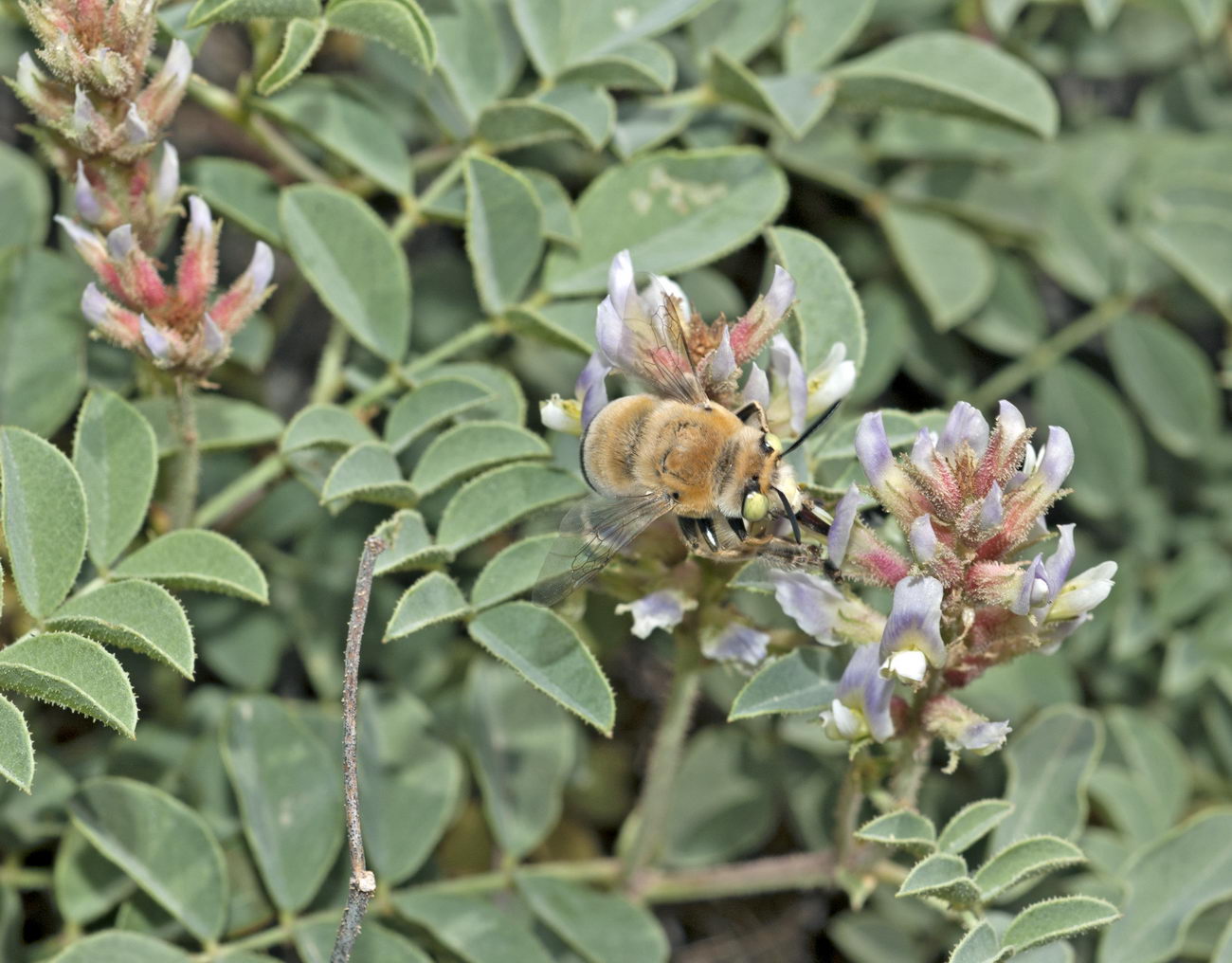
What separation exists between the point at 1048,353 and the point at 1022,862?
2131mm

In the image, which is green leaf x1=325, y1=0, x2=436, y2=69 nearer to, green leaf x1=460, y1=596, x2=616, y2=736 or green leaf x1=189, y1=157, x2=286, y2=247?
green leaf x1=189, y1=157, x2=286, y2=247

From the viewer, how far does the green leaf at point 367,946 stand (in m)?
2.93

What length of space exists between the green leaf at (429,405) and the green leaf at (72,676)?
81 centimetres

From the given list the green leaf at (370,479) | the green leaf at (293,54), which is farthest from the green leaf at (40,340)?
the green leaf at (370,479)

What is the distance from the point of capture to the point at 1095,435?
429 cm

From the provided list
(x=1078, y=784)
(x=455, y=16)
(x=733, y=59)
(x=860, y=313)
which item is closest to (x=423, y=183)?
(x=455, y=16)

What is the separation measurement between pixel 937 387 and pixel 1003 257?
1.48 ft

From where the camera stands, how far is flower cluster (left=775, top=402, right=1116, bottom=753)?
2.37m

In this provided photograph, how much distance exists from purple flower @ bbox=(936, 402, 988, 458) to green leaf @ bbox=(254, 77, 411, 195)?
5.32ft

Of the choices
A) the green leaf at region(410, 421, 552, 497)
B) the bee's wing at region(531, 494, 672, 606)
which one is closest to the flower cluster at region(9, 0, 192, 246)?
the green leaf at region(410, 421, 552, 497)

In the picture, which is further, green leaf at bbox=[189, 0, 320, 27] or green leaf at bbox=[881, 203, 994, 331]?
green leaf at bbox=[881, 203, 994, 331]

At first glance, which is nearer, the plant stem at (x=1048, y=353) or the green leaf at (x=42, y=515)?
the green leaf at (x=42, y=515)

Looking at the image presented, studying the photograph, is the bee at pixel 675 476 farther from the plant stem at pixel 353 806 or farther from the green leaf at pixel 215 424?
the green leaf at pixel 215 424

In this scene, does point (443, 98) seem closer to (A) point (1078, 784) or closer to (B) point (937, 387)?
(B) point (937, 387)
